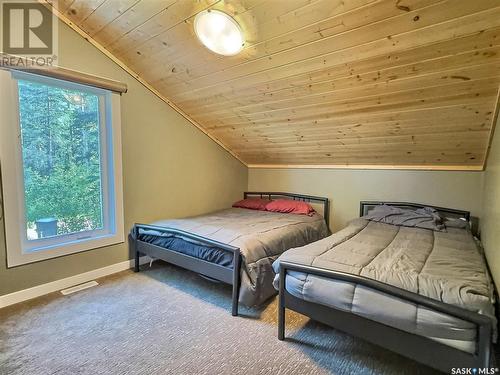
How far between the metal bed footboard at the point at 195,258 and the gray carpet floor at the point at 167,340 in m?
0.27

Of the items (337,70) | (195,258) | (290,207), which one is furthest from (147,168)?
(337,70)

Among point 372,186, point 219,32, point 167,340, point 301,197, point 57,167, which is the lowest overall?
point 167,340

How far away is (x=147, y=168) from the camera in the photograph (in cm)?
325

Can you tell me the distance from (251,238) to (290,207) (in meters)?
1.56

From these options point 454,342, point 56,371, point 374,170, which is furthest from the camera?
point 374,170

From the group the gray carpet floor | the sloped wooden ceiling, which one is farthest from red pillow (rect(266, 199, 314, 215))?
the gray carpet floor

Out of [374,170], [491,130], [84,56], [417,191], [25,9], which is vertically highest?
[25,9]

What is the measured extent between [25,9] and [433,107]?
3.51 meters

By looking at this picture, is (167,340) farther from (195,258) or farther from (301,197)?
(301,197)

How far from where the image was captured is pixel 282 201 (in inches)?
158

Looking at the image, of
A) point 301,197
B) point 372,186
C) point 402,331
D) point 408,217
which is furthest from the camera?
point 301,197

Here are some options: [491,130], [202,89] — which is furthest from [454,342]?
[202,89]

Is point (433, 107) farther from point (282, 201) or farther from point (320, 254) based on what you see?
point (282, 201)

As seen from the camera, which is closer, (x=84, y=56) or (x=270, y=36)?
(x=270, y=36)
